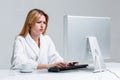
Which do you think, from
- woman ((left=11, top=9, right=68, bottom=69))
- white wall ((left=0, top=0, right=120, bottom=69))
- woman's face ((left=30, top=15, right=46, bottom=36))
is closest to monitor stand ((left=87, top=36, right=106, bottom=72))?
woman ((left=11, top=9, right=68, bottom=69))

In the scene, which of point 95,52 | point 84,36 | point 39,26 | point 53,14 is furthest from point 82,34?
point 53,14

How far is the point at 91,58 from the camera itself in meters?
2.12

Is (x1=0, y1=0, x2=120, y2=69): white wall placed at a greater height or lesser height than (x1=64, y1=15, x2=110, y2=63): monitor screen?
greater

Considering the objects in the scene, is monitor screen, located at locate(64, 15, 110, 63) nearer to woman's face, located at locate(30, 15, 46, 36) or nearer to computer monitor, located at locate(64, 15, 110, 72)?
computer monitor, located at locate(64, 15, 110, 72)

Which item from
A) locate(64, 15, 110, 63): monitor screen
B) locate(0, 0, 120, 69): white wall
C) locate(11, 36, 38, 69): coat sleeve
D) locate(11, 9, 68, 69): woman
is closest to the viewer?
locate(64, 15, 110, 63): monitor screen

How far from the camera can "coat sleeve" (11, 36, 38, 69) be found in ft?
7.42

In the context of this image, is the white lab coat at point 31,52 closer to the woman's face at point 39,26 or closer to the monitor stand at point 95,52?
the woman's face at point 39,26

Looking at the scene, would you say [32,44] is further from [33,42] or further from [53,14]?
[53,14]

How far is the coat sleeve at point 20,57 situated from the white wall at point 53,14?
1187 millimetres

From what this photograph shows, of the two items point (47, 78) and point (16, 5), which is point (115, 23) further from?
point (47, 78)

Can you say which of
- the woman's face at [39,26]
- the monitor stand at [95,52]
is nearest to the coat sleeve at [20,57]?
the woman's face at [39,26]

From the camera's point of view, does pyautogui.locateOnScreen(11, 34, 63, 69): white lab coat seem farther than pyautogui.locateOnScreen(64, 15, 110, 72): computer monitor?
A: Yes

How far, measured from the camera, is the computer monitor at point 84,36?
6.31ft

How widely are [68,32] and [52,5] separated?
2.00m
